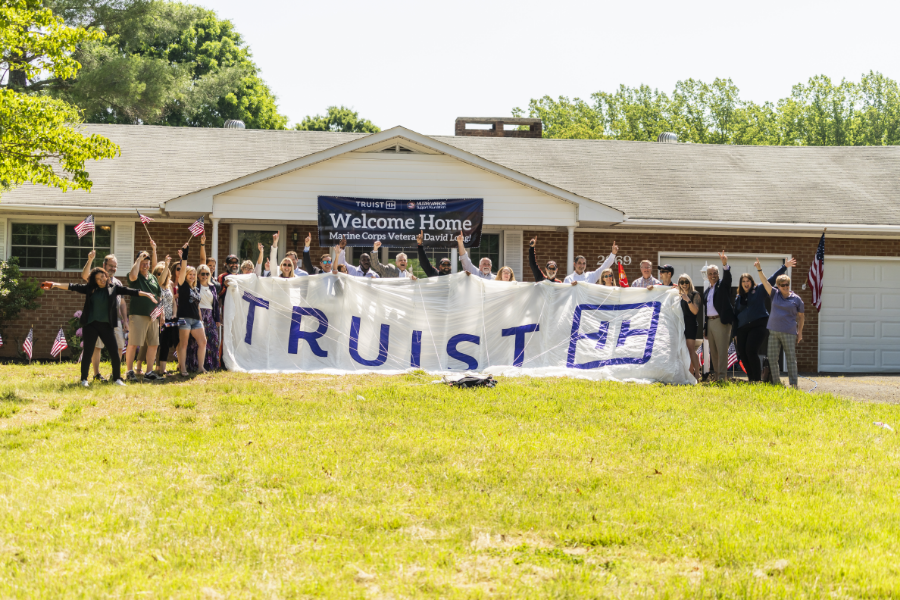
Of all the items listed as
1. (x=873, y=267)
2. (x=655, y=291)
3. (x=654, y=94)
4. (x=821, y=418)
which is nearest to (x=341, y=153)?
(x=655, y=291)

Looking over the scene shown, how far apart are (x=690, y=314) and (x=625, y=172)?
7753 mm

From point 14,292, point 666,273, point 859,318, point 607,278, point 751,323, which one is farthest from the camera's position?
point 859,318

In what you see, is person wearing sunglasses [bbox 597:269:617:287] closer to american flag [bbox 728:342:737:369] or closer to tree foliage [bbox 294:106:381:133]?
american flag [bbox 728:342:737:369]

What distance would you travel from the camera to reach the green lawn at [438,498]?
170 inches

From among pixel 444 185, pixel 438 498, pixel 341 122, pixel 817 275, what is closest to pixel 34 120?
pixel 444 185

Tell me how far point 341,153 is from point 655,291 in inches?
238

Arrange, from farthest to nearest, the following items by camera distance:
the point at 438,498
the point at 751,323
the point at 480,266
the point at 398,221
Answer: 1. the point at 398,221
2. the point at 480,266
3. the point at 751,323
4. the point at 438,498

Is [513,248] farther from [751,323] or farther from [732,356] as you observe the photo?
[751,323]

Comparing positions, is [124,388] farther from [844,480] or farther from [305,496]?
[844,480]

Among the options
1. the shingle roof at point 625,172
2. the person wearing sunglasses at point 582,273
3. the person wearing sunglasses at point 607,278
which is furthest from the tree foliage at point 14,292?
the person wearing sunglasses at point 607,278

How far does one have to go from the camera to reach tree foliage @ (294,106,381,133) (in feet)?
163

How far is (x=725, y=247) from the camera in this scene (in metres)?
16.9

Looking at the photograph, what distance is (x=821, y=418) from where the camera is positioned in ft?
29.1

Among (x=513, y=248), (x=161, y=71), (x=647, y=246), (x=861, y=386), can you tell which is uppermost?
(x=161, y=71)
